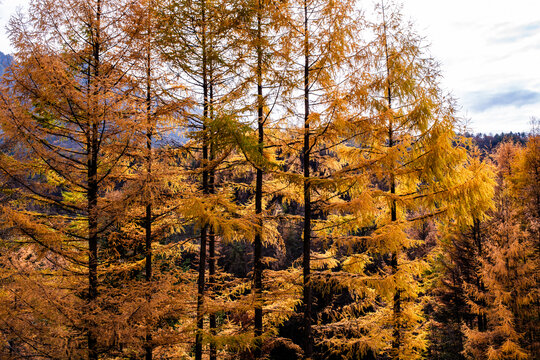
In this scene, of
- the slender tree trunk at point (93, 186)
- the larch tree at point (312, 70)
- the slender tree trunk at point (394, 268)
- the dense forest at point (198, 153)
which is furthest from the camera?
the slender tree trunk at point (394, 268)

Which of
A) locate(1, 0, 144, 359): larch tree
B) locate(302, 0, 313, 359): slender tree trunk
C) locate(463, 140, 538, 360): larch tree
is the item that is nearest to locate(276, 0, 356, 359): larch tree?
locate(302, 0, 313, 359): slender tree trunk

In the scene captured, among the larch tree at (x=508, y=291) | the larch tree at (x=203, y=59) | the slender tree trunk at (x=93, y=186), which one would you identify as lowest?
the larch tree at (x=508, y=291)

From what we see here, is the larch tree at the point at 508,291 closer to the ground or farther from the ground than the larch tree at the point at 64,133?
closer to the ground

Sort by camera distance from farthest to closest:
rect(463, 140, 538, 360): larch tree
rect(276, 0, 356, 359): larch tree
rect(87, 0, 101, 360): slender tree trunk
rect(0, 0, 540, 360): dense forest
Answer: rect(463, 140, 538, 360): larch tree, rect(276, 0, 356, 359): larch tree, rect(87, 0, 101, 360): slender tree trunk, rect(0, 0, 540, 360): dense forest

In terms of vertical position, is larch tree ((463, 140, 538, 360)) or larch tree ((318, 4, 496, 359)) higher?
larch tree ((318, 4, 496, 359))

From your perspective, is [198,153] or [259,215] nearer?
[259,215]

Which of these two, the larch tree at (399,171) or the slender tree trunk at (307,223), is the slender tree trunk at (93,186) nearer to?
the slender tree trunk at (307,223)

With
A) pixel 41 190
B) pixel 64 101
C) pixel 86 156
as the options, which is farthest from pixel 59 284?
pixel 64 101

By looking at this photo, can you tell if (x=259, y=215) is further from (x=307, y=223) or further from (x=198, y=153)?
(x=198, y=153)

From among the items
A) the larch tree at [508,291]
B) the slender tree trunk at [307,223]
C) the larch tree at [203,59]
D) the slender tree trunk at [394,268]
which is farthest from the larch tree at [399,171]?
the larch tree at [508,291]

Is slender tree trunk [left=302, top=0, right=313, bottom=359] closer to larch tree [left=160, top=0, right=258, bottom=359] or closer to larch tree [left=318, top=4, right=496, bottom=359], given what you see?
larch tree [left=318, top=4, right=496, bottom=359]

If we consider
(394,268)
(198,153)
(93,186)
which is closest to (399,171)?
(394,268)

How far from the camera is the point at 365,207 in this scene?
6297 millimetres

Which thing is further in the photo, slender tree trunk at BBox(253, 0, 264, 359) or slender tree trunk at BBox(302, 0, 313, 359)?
slender tree trunk at BBox(253, 0, 264, 359)
